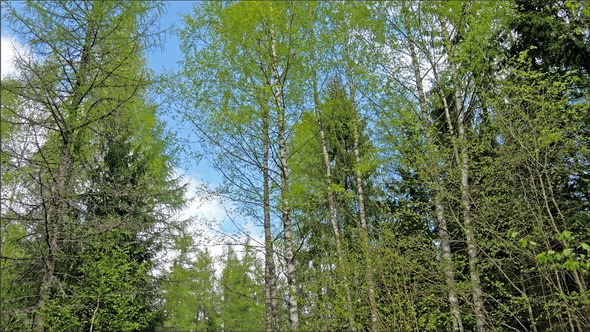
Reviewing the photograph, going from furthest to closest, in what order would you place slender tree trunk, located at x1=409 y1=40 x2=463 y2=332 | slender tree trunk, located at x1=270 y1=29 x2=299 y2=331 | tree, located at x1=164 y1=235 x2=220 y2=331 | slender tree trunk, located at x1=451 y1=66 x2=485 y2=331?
tree, located at x1=164 y1=235 x2=220 y2=331 → slender tree trunk, located at x1=270 y1=29 x2=299 y2=331 → slender tree trunk, located at x1=409 y1=40 x2=463 y2=332 → slender tree trunk, located at x1=451 y1=66 x2=485 y2=331

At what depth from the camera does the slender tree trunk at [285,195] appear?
596cm

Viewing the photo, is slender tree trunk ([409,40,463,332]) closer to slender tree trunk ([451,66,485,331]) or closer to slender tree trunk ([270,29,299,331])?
slender tree trunk ([451,66,485,331])

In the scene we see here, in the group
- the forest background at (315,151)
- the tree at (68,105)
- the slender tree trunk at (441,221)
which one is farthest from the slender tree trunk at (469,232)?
the tree at (68,105)

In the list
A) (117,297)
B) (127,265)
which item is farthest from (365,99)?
(117,297)

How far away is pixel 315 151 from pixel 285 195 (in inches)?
195

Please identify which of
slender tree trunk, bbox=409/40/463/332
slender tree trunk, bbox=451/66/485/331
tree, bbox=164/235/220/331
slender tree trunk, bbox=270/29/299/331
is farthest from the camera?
tree, bbox=164/235/220/331

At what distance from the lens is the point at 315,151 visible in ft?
36.1

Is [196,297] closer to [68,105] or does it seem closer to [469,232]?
[68,105]

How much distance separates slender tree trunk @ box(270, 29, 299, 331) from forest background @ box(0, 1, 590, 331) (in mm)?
44

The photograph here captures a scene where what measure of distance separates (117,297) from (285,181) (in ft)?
17.9

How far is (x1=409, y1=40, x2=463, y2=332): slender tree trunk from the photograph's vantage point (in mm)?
4863

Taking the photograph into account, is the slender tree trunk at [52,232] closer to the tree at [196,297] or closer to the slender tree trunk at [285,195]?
the slender tree trunk at [285,195]

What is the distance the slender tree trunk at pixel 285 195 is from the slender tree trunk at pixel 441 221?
220 cm

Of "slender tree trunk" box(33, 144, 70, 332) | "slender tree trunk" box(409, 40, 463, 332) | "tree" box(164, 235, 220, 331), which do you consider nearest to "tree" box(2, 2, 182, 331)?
"slender tree trunk" box(33, 144, 70, 332)
